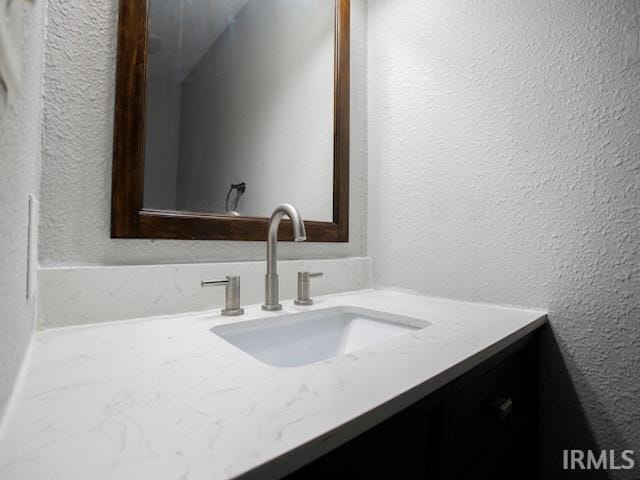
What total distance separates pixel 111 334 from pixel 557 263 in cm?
87

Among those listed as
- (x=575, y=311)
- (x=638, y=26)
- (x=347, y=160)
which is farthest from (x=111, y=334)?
(x=638, y=26)

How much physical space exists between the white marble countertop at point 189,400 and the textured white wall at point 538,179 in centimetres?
25

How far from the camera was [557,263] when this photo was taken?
70 centimetres

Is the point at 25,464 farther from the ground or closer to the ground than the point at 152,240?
closer to the ground

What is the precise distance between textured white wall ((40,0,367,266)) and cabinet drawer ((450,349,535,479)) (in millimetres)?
610

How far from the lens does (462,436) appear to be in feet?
1.53

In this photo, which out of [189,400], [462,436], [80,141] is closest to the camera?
[189,400]

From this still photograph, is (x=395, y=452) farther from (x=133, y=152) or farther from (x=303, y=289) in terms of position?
(x=133, y=152)

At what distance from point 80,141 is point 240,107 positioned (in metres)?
0.39

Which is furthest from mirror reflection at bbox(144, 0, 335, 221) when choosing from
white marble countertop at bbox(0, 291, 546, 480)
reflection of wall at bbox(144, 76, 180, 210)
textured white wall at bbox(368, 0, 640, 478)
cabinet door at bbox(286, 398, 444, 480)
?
cabinet door at bbox(286, 398, 444, 480)

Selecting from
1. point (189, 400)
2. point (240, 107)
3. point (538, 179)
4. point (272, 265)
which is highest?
point (240, 107)

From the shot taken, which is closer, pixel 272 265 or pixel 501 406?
pixel 501 406

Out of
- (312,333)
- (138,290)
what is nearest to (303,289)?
(312,333)

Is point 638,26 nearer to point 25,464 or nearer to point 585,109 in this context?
A: point 585,109
